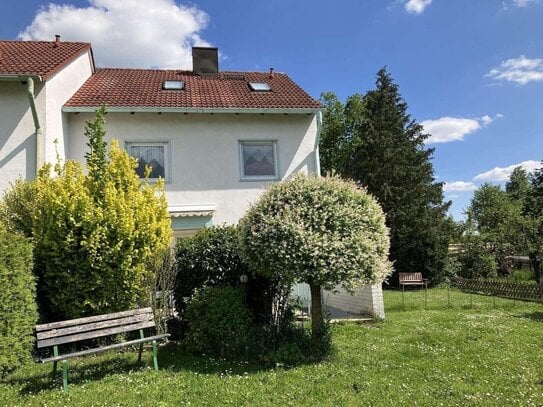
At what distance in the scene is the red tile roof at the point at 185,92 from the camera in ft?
40.0

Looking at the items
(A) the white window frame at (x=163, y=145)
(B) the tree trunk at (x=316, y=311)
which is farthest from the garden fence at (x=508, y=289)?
(A) the white window frame at (x=163, y=145)

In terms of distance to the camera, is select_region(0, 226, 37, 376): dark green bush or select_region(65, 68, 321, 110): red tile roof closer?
select_region(0, 226, 37, 376): dark green bush

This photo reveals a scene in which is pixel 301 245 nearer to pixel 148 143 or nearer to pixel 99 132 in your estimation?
pixel 99 132

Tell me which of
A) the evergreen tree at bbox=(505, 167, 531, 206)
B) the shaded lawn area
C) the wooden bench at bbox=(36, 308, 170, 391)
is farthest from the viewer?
the evergreen tree at bbox=(505, 167, 531, 206)

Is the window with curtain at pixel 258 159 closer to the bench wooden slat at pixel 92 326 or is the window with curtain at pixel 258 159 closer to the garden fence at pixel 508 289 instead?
the bench wooden slat at pixel 92 326

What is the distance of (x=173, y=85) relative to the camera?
557 inches

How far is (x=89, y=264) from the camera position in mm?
7262

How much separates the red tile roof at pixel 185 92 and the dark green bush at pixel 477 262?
16.4 m

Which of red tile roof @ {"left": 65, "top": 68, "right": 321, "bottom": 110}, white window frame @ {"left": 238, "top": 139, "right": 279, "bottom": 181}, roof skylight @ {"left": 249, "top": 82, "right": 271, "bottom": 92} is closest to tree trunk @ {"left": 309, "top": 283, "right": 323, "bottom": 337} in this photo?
white window frame @ {"left": 238, "top": 139, "right": 279, "bottom": 181}

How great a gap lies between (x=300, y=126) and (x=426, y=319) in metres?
6.87

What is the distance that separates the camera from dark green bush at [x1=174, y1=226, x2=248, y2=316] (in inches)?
333

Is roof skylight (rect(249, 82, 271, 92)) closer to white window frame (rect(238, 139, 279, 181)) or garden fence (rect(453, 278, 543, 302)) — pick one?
white window frame (rect(238, 139, 279, 181))

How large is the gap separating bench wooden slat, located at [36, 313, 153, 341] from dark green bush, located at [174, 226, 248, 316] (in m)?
1.48

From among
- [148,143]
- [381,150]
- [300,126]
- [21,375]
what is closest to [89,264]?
[21,375]
